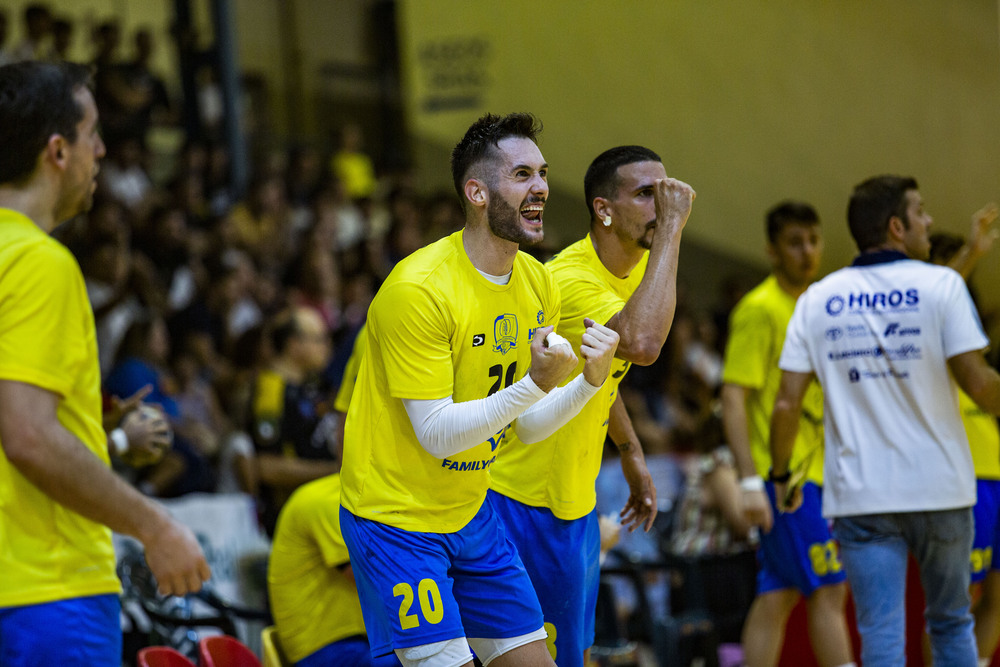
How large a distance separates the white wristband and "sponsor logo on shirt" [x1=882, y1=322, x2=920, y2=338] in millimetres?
2867

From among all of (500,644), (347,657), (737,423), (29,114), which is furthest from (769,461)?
(29,114)

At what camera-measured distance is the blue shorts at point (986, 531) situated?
5.43 m

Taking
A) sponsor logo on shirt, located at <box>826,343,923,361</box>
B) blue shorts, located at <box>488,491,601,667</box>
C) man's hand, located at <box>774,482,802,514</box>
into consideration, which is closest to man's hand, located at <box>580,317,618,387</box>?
blue shorts, located at <box>488,491,601,667</box>

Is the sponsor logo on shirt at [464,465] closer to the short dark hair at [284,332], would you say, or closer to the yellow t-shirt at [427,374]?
the yellow t-shirt at [427,374]

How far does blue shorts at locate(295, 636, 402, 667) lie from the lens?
407 cm

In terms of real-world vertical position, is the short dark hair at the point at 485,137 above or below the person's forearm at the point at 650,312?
above

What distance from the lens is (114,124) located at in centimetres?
1132

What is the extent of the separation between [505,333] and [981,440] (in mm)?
Answer: 3303

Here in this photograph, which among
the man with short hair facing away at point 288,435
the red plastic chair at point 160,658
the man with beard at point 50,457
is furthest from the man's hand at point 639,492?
the man with beard at point 50,457

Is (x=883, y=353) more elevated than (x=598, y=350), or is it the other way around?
(x=598, y=350)

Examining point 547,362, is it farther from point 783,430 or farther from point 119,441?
point 783,430

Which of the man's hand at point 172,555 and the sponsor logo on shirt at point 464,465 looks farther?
the sponsor logo on shirt at point 464,465

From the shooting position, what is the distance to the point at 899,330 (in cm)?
435

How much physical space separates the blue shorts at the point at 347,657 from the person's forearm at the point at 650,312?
Result: 1.48 metres
